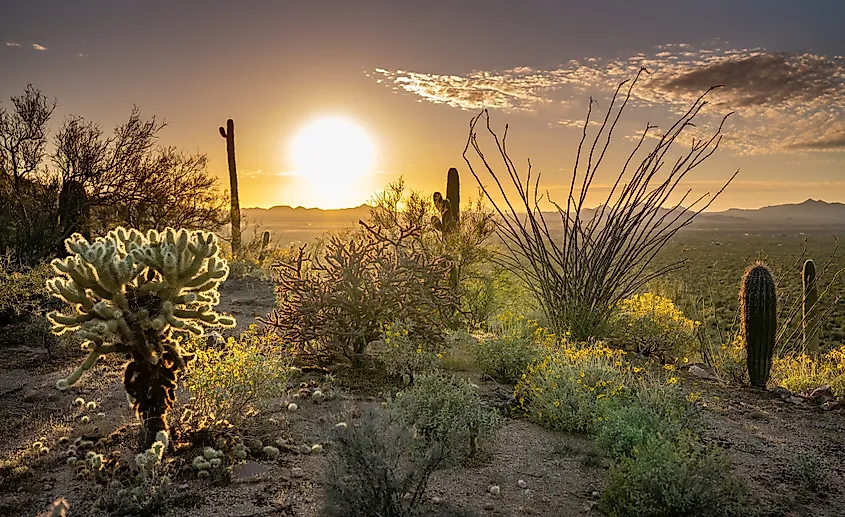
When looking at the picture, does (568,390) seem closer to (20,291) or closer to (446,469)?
(446,469)

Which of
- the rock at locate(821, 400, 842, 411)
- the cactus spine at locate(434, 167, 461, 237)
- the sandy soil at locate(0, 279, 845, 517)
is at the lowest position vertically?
the rock at locate(821, 400, 842, 411)

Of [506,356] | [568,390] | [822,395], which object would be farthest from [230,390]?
[822,395]

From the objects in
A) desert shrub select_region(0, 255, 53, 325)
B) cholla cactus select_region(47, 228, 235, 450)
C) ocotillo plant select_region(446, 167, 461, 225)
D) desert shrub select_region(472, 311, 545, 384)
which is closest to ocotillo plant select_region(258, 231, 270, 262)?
ocotillo plant select_region(446, 167, 461, 225)

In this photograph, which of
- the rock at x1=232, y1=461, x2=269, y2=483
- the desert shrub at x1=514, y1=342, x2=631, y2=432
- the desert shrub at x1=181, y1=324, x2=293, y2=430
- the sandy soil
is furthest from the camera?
the desert shrub at x1=514, y1=342, x2=631, y2=432

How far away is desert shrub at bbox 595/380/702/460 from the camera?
184 inches

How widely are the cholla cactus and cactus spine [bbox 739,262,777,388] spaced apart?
20.1 feet

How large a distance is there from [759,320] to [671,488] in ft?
15.5

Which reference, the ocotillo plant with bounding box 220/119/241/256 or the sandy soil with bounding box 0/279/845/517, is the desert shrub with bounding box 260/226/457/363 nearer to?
the sandy soil with bounding box 0/279/845/517

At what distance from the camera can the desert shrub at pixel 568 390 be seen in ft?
18.2

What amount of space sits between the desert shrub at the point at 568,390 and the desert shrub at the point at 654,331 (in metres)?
3.00

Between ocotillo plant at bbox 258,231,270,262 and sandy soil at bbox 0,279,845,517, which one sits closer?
sandy soil at bbox 0,279,845,517

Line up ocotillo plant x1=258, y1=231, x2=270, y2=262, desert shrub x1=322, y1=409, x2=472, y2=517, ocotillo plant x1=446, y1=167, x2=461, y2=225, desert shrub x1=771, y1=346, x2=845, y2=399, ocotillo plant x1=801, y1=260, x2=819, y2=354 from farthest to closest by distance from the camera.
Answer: ocotillo plant x1=258, y1=231, x2=270, y2=262 → ocotillo plant x1=446, y1=167, x2=461, y2=225 → ocotillo plant x1=801, y1=260, x2=819, y2=354 → desert shrub x1=771, y1=346, x2=845, y2=399 → desert shrub x1=322, y1=409, x2=472, y2=517

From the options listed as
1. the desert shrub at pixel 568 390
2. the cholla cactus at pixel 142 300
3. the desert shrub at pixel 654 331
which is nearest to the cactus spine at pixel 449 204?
the desert shrub at pixel 654 331

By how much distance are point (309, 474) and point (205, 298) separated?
4.76ft
